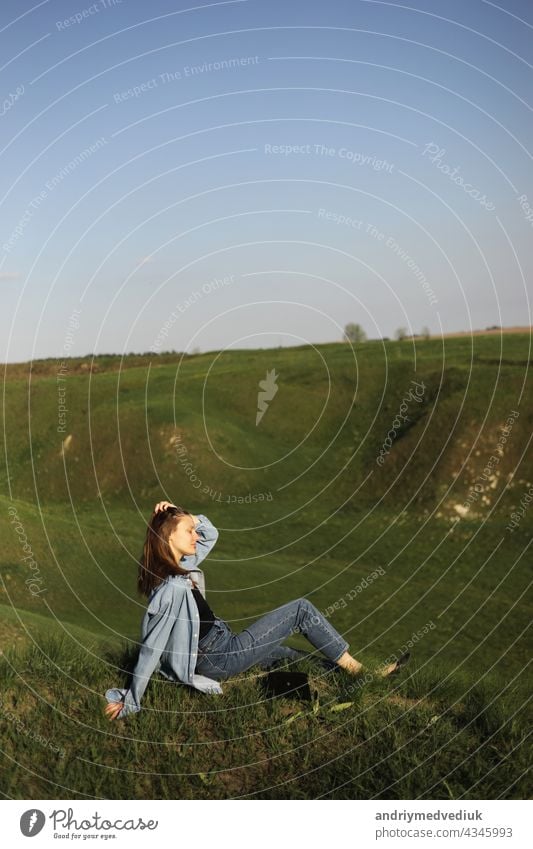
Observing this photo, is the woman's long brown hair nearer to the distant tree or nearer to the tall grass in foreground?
the tall grass in foreground

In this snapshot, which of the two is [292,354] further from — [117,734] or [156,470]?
[117,734]

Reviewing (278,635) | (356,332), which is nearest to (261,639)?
(278,635)

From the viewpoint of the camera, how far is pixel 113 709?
8.73m

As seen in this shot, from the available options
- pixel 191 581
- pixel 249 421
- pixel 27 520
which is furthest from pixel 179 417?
pixel 191 581

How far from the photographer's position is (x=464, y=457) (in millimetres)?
25391

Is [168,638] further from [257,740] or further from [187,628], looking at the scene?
[257,740]

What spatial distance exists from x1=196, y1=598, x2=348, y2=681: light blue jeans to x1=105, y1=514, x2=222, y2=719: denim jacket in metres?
0.25

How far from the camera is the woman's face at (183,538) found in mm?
8625

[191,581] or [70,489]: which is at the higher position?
[191,581]

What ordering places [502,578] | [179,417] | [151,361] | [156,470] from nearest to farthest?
[502,578] → [156,470] → [179,417] → [151,361]

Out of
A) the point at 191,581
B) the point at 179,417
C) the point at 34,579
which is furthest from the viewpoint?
the point at 179,417

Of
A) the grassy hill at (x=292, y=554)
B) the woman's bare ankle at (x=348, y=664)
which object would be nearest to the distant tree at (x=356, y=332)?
the grassy hill at (x=292, y=554)

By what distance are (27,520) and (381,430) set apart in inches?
450

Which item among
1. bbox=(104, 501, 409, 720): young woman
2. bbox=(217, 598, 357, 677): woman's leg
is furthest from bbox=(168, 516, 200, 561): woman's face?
bbox=(217, 598, 357, 677): woman's leg
